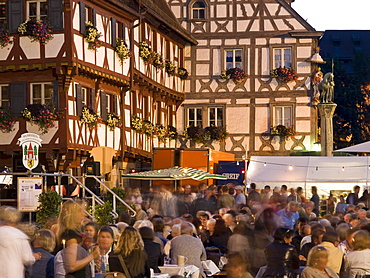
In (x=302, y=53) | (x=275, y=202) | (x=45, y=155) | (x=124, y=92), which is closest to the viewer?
(x=275, y=202)

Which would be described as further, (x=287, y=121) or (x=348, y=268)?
(x=287, y=121)

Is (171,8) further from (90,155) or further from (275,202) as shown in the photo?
(275,202)

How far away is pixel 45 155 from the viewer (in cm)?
2498

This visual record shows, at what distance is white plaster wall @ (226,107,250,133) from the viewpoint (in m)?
37.0

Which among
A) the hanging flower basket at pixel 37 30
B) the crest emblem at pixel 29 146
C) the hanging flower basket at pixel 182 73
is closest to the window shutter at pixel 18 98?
the hanging flower basket at pixel 37 30

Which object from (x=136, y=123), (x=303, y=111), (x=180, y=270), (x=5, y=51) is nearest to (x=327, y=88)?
(x=303, y=111)

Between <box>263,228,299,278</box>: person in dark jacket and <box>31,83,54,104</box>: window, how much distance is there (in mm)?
15835

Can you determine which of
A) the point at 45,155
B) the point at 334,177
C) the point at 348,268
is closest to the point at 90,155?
the point at 45,155

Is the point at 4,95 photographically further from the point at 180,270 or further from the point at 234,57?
the point at 180,270

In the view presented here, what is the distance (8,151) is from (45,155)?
1.11 m

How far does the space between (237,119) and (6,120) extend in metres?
14.4

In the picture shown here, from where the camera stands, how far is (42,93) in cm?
2542

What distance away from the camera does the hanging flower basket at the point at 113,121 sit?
27.6 meters

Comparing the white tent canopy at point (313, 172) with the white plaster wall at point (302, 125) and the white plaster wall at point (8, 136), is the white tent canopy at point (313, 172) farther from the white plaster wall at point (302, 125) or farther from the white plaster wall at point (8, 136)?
the white plaster wall at point (302, 125)
